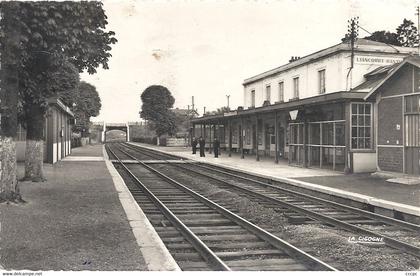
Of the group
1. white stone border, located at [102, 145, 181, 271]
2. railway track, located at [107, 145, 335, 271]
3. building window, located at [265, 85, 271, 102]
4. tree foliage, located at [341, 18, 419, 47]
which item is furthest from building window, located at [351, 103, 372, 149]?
tree foliage, located at [341, 18, 419, 47]

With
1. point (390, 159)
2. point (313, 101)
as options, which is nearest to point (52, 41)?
point (390, 159)

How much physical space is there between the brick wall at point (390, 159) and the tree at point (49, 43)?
32.0ft

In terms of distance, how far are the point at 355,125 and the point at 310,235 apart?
10.7 metres

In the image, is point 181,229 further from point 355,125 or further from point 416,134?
point 355,125

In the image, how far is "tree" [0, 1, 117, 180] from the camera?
791 cm

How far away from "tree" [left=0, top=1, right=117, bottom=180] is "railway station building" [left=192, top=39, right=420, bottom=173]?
31.1 ft

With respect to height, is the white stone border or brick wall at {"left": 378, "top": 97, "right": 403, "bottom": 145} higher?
brick wall at {"left": 378, "top": 97, "right": 403, "bottom": 145}

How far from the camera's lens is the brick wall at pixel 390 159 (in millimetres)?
14725

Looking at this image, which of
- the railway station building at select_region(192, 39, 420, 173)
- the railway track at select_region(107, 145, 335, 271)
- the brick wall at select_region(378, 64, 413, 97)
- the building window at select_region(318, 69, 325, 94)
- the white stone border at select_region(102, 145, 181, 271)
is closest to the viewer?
the white stone border at select_region(102, 145, 181, 271)

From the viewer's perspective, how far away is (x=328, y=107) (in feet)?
70.7

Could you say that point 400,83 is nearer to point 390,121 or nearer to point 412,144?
point 390,121

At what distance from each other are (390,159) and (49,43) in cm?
1147

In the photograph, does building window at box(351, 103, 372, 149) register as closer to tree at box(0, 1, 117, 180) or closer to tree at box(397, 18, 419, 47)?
tree at box(0, 1, 117, 180)

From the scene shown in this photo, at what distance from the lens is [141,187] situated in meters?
14.0
